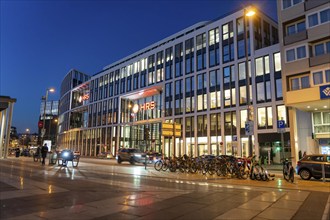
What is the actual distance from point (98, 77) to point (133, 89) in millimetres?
19218

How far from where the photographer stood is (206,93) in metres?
48.5

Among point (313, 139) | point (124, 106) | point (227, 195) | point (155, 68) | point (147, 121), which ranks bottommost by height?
point (227, 195)

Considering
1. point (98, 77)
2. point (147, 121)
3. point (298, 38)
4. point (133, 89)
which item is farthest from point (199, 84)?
point (98, 77)

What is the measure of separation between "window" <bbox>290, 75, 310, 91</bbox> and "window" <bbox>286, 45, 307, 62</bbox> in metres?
1.87

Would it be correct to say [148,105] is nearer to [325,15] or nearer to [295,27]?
[295,27]

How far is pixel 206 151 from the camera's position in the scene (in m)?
47.3

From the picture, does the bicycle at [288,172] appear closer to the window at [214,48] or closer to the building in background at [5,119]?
the window at [214,48]

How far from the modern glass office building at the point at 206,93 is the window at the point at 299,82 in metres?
5.41

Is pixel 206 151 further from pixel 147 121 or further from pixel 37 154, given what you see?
pixel 37 154

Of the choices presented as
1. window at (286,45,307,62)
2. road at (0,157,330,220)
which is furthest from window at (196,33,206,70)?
road at (0,157,330,220)

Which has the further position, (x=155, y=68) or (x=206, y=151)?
(x=155, y=68)

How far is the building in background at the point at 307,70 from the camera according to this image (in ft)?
80.6

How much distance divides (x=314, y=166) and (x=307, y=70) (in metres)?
12.0

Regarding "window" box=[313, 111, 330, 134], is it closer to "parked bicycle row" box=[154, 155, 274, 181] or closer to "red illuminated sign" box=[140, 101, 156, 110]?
"parked bicycle row" box=[154, 155, 274, 181]
